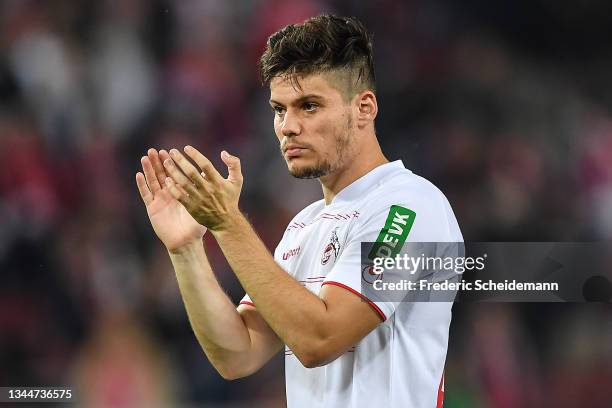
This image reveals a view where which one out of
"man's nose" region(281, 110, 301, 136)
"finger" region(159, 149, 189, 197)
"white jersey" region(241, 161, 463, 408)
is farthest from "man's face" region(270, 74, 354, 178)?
"finger" region(159, 149, 189, 197)

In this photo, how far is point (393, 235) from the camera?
227 cm

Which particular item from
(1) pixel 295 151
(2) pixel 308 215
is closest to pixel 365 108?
(1) pixel 295 151

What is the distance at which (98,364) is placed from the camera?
485 cm

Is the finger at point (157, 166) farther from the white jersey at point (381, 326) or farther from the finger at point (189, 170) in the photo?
the white jersey at point (381, 326)

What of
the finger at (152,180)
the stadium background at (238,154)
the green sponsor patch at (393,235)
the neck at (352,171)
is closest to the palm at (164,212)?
the finger at (152,180)

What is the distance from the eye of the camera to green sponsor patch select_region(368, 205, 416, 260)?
7.40ft

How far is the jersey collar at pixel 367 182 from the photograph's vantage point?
2.51 meters

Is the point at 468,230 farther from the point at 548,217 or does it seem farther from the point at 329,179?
the point at 329,179

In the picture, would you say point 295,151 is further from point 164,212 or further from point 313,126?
point 164,212

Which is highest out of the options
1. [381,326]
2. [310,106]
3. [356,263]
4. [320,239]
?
[310,106]

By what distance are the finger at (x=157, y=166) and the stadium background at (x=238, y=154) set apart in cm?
253

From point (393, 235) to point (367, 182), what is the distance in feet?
0.99

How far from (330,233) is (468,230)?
8.61ft

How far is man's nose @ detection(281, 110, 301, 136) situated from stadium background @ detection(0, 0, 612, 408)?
258 centimetres
